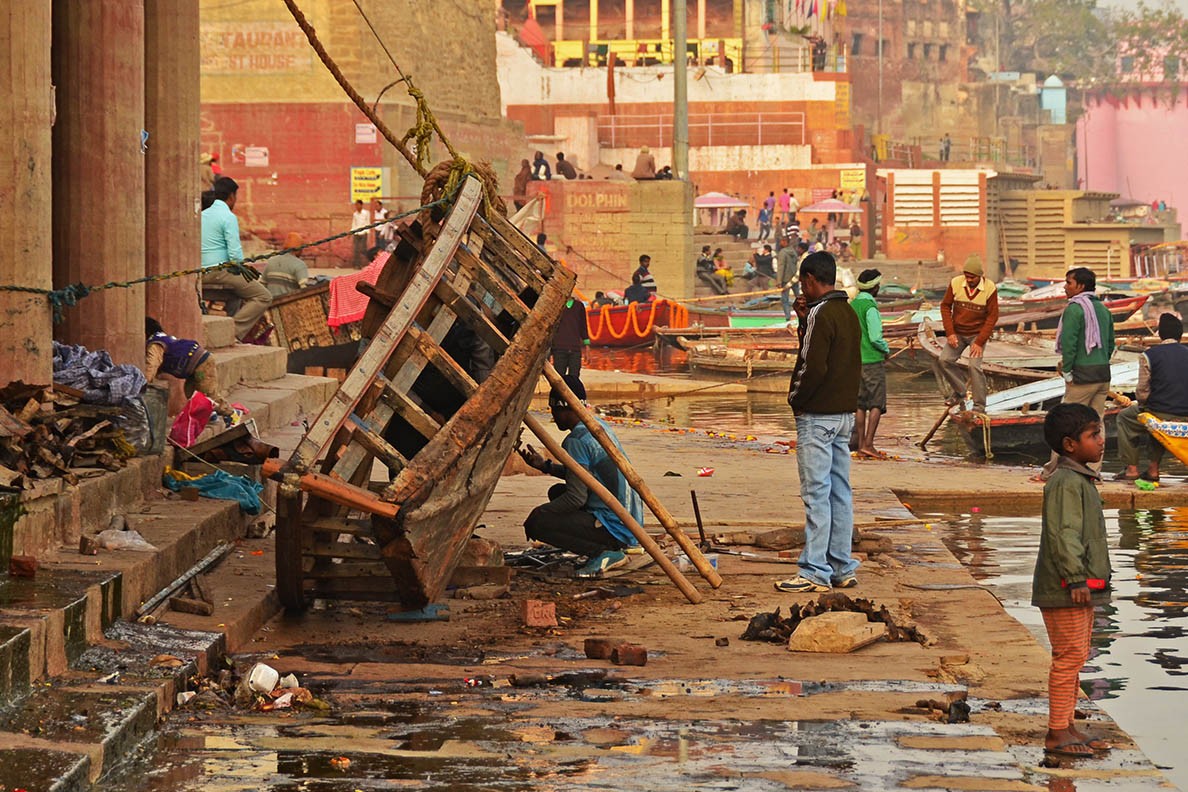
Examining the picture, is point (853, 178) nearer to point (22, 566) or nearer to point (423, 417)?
point (423, 417)

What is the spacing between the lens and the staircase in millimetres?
5535

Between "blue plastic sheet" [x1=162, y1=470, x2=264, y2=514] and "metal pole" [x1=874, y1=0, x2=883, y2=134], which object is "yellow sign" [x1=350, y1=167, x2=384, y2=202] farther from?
"metal pole" [x1=874, y1=0, x2=883, y2=134]

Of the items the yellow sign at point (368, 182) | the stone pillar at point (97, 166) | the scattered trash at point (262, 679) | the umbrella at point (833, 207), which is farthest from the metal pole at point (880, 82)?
the scattered trash at point (262, 679)

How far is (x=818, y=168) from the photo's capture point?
2119 inches

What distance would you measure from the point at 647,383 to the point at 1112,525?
11338mm

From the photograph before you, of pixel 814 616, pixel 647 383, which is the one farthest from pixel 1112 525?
pixel 647 383

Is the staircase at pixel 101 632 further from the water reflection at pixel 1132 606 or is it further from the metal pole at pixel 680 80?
the metal pole at pixel 680 80

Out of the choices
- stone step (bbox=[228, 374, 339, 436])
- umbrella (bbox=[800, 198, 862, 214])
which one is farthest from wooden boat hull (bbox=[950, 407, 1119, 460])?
umbrella (bbox=[800, 198, 862, 214])

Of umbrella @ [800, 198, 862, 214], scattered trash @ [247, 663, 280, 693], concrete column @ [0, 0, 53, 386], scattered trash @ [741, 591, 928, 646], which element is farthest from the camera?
umbrella @ [800, 198, 862, 214]

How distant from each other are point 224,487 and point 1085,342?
6.72m

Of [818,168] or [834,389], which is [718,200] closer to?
[818,168]

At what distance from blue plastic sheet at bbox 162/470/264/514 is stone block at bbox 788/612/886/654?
3466 mm

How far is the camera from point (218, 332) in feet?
47.0

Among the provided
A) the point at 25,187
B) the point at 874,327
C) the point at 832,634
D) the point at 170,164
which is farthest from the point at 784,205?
the point at 832,634
